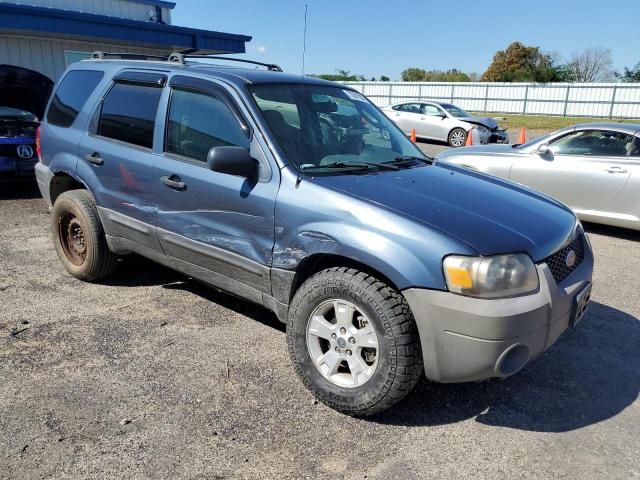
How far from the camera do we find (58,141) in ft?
15.9

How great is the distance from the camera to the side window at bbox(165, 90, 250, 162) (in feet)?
11.7

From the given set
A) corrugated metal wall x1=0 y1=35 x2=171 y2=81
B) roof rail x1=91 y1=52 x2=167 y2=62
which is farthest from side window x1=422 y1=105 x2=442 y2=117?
roof rail x1=91 y1=52 x2=167 y2=62

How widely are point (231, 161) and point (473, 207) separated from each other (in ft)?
4.67

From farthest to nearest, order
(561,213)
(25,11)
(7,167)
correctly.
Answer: (25,11) < (7,167) < (561,213)

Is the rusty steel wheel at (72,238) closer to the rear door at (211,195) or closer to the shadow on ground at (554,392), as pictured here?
the rear door at (211,195)

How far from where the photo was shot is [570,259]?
3199 millimetres

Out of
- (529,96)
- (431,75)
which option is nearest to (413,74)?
(431,75)

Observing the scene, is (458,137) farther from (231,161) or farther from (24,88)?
(231,161)

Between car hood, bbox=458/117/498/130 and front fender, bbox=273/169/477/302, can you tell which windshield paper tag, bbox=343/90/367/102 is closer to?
front fender, bbox=273/169/477/302

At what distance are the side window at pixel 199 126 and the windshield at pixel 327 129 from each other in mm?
235

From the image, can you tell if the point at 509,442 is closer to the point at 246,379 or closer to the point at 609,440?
the point at 609,440

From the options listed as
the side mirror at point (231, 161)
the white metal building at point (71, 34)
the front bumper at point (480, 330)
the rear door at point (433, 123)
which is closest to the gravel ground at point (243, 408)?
the front bumper at point (480, 330)

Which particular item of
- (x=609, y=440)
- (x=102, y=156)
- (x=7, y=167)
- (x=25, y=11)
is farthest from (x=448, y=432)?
(x=25, y=11)

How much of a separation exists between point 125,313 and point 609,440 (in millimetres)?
3411
